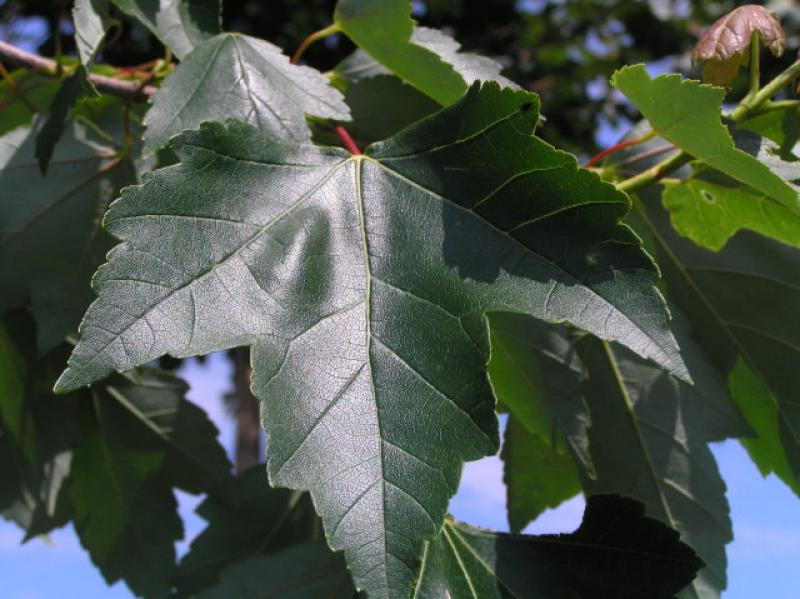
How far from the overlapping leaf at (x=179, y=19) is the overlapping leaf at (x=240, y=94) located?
35 mm

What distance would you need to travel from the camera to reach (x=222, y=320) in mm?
648

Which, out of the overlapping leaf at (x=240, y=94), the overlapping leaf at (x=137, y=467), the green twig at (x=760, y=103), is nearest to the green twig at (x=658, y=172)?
the green twig at (x=760, y=103)

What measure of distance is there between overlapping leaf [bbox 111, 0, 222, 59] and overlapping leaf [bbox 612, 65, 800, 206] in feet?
1.24

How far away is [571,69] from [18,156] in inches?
197

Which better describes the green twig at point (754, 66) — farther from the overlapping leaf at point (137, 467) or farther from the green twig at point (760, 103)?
the overlapping leaf at point (137, 467)

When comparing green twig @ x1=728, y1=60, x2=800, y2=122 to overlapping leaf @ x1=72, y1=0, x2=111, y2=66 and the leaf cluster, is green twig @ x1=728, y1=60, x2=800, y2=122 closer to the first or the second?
the leaf cluster

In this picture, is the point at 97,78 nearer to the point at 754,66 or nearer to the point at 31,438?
the point at 31,438

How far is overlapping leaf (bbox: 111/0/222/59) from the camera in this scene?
849mm

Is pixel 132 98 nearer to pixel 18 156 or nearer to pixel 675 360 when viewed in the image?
pixel 18 156

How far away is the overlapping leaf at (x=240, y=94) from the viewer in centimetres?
78

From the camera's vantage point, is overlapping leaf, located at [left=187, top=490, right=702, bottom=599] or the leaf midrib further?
overlapping leaf, located at [left=187, top=490, right=702, bottom=599]

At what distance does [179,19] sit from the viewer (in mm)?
886

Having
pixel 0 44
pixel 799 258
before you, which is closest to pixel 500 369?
pixel 799 258

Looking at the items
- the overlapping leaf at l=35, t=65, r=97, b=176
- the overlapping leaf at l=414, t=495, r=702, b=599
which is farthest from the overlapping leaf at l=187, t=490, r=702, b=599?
the overlapping leaf at l=35, t=65, r=97, b=176
